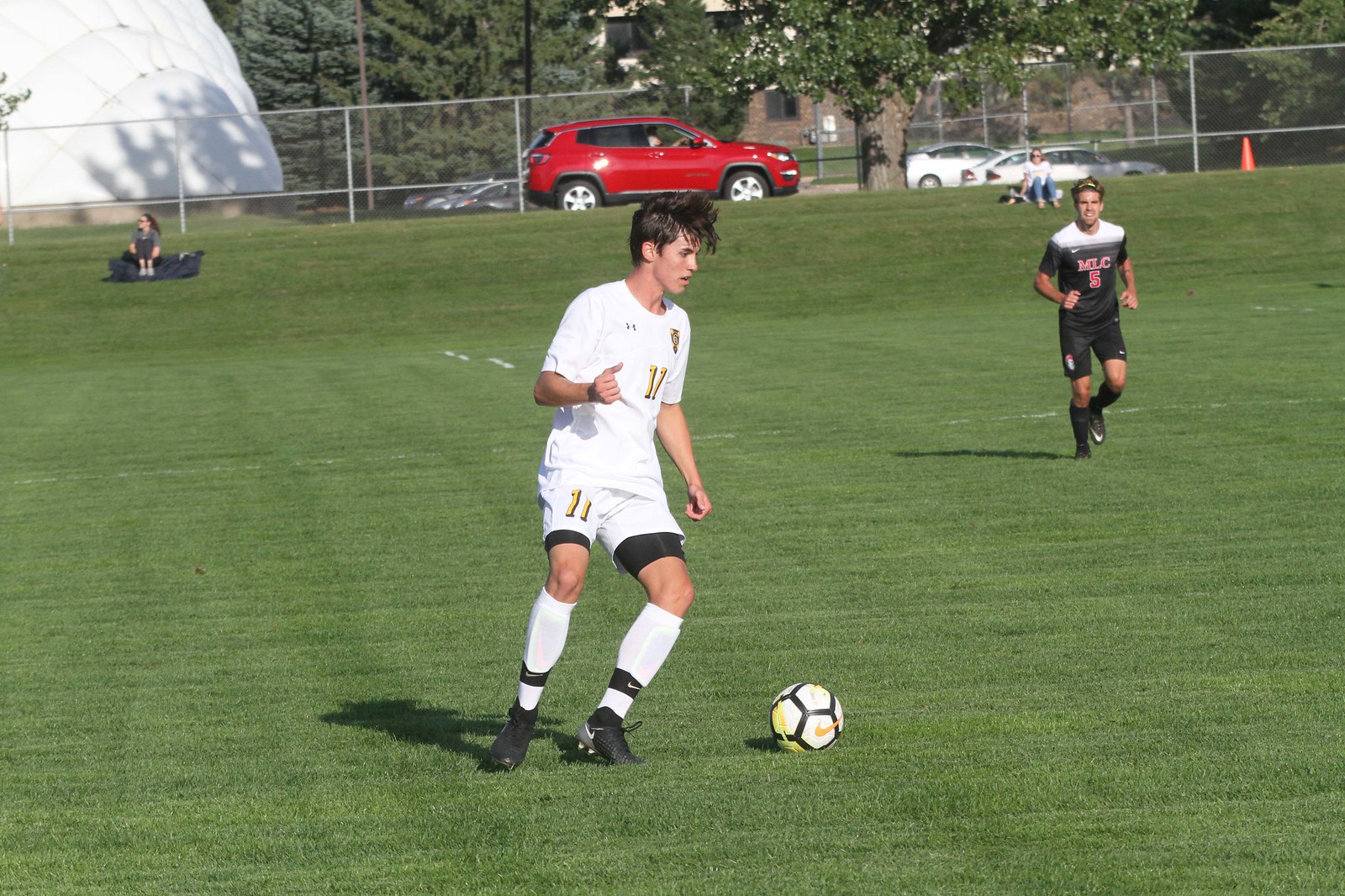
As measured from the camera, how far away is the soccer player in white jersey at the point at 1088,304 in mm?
13664

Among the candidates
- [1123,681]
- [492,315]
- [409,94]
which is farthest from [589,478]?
[409,94]

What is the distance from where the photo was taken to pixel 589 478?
6027mm

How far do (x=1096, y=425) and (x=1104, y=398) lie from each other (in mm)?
279

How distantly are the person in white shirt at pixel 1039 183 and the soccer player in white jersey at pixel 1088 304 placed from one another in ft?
78.4

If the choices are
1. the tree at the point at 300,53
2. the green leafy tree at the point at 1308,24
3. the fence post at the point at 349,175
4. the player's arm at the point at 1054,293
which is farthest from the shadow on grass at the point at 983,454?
the tree at the point at 300,53

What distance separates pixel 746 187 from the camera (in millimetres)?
39406

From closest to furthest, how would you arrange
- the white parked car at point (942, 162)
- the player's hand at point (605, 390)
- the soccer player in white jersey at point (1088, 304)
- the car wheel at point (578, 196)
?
the player's hand at point (605, 390) → the soccer player in white jersey at point (1088, 304) → the car wheel at point (578, 196) → the white parked car at point (942, 162)

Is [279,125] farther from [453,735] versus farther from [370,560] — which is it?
[453,735]

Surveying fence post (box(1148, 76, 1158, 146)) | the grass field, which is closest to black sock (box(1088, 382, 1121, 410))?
the grass field

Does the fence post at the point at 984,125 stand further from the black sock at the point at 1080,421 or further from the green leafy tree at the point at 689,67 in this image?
the black sock at the point at 1080,421

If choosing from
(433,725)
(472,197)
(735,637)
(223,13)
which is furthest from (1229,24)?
(433,725)

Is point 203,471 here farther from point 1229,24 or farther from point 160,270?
point 1229,24

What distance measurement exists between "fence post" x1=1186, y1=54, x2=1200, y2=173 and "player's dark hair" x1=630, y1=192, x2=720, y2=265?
1402 inches

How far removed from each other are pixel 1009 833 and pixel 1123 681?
2.17 metres
